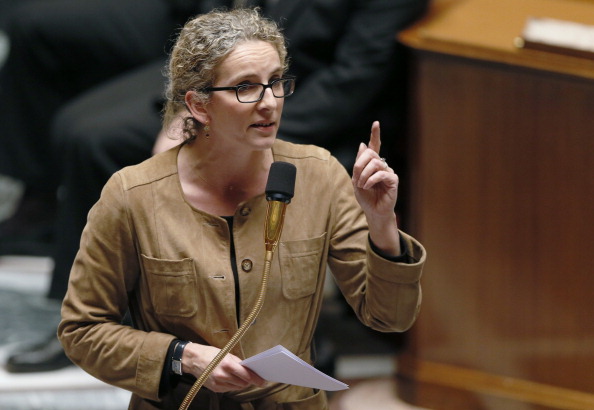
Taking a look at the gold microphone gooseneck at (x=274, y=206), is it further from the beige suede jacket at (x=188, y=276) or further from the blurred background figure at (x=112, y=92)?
the blurred background figure at (x=112, y=92)

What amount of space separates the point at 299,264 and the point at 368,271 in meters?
0.11

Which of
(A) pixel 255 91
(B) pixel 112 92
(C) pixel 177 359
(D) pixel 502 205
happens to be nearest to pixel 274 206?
(A) pixel 255 91

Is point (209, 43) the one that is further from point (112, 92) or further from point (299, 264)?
point (112, 92)

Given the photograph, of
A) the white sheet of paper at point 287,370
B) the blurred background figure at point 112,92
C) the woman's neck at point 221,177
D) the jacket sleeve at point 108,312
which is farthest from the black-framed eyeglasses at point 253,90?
the blurred background figure at point 112,92

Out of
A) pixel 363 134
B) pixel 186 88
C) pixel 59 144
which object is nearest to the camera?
pixel 186 88

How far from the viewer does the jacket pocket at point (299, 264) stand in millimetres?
1723

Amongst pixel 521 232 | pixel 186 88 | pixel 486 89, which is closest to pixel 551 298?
pixel 521 232

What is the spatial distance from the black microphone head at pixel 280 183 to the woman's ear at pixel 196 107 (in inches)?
7.4

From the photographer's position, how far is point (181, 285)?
5.55 ft

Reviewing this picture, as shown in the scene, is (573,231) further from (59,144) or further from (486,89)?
(59,144)

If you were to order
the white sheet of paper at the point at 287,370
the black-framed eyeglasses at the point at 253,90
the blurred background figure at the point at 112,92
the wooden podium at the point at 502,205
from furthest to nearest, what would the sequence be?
the blurred background figure at the point at 112,92 < the wooden podium at the point at 502,205 < the black-framed eyeglasses at the point at 253,90 < the white sheet of paper at the point at 287,370

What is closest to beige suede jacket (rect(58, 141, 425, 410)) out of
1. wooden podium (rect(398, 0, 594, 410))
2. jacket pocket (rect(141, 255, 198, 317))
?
jacket pocket (rect(141, 255, 198, 317))

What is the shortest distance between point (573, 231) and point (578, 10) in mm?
508

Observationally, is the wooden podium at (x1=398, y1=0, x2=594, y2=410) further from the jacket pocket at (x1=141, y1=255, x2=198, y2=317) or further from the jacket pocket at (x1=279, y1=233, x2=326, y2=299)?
the jacket pocket at (x1=141, y1=255, x2=198, y2=317)
